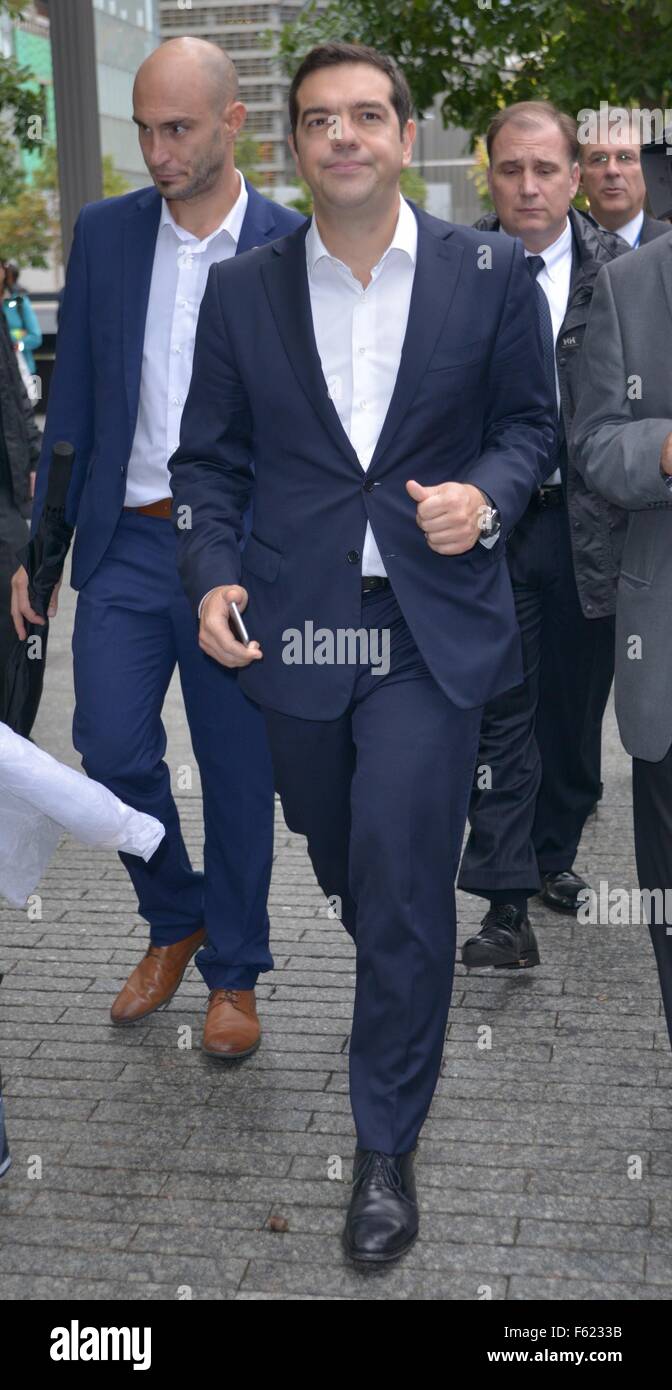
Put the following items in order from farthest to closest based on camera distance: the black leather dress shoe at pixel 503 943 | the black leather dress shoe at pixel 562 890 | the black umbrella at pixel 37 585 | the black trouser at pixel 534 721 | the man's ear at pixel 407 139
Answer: the black leather dress shoe at pixel 562 890, the black trouser at pixel 534 721, the black leather dress shoe at pixel 503 943, the black umbrella at pixel 37 585, the man's ear at pixel 407 139

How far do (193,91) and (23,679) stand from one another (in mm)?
1571

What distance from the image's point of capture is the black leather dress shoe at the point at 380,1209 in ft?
12.1

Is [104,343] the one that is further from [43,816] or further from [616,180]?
[616,180]

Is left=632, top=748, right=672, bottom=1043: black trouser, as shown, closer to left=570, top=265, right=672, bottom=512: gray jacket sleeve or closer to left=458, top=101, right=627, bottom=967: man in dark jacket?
left=570, top=265, right=672, bottom=512: gray jacket sleeve

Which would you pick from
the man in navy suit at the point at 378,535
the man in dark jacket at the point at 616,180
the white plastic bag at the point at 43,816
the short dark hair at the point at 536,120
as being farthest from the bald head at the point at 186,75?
the man in dark jacket at the point at 616,180

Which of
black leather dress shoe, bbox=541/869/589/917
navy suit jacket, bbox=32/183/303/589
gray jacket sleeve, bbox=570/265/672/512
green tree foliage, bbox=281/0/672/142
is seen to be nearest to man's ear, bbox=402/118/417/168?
gray jacket sleeve, bbox=570/265/672/512

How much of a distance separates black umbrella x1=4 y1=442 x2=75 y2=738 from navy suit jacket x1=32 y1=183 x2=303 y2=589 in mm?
52

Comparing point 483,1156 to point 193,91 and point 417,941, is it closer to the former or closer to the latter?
point 417,941

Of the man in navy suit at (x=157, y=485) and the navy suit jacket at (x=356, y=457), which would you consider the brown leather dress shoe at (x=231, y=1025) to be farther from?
the navy suit jacket at (x=356, y=457)

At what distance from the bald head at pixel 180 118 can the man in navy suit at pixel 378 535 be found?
2.35ft

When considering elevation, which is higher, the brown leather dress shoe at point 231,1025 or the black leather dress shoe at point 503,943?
the brown leather dress shoe at point 231,1025

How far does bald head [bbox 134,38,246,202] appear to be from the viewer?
15.2ft

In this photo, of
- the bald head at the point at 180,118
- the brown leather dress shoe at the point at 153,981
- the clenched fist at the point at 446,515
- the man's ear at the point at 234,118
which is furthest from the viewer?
the brown leather dress shoe at the point at 153,981

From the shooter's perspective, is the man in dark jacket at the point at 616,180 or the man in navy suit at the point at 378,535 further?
the man in dark jacket at the point at 616,180
